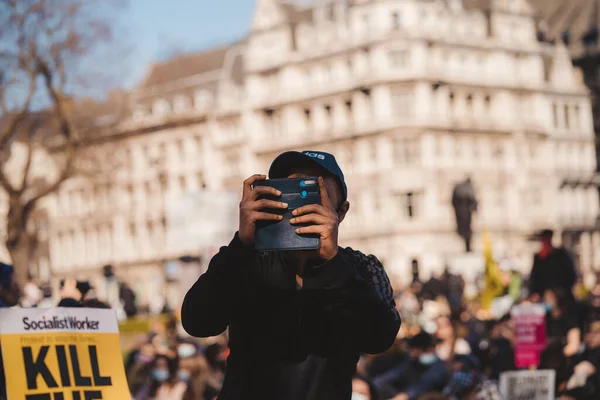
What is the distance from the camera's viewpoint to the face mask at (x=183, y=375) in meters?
14.7

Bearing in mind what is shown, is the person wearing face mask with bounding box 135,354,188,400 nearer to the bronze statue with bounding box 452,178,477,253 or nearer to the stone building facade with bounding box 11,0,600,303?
the bronze statue with bounding box 452,178,477,253

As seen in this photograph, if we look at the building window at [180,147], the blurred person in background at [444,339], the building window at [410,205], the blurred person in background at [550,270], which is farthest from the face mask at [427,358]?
the building window at [180,147]

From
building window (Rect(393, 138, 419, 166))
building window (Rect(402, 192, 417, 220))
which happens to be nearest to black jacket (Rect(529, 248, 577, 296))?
building window (Rect(402, 192, 417, 220))

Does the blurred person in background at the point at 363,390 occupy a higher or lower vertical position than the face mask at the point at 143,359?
higher

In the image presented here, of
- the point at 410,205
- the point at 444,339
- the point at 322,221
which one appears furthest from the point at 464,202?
the point at 322,221

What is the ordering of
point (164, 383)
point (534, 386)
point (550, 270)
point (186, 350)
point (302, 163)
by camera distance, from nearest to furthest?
1. point (302, 163)
2. point (534, 386)
3. point (164, 383)
4. point (550, 270)
5. point (186, 350)

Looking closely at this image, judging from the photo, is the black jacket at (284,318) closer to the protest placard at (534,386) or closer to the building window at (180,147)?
the protest placard at (534,386)

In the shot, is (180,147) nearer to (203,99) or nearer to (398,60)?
→ (203,99)

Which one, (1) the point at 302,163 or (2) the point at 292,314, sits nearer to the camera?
(2) the point at 292,314

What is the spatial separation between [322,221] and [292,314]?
36cm

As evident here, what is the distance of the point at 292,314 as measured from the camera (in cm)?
450

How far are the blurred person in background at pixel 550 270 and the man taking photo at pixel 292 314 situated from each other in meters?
11.0

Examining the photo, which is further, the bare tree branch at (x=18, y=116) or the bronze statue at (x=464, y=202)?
the bronze statue at (x=464, y=202)

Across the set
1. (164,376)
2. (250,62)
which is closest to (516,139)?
(250,62)
